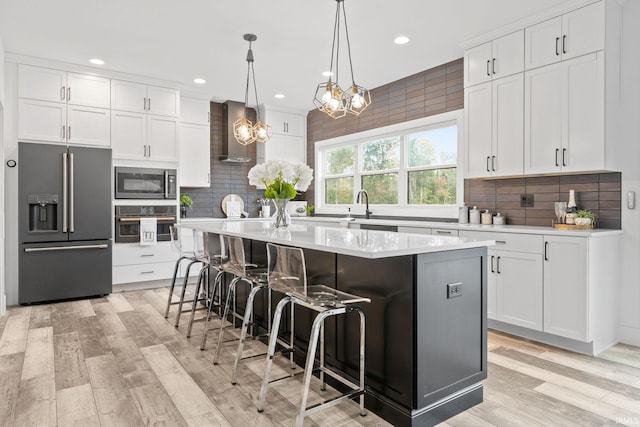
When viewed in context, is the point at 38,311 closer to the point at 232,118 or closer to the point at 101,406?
the point at 101,406

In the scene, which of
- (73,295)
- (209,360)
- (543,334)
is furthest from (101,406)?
(543,334)

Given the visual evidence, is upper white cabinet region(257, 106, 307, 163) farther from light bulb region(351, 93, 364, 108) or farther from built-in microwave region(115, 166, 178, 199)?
light bulb region(351, 93, 364, 108)

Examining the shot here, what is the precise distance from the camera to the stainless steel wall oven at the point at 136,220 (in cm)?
496

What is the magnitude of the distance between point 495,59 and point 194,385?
3731 mm

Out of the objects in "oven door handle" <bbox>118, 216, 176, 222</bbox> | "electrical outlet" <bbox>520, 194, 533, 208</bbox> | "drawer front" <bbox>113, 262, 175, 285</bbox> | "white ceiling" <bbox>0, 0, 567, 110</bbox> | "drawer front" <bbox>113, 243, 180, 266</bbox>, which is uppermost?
"white ceiling" <bbox>0, 0, 567, 110</bbox>

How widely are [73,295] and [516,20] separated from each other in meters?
5.39

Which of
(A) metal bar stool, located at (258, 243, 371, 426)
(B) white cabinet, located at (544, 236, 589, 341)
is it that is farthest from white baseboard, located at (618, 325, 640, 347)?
(A) metal bar stool, located at (258, 243, 371, 426)

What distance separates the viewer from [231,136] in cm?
622

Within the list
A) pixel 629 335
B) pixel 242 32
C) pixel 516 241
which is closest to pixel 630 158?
pixel 516 241

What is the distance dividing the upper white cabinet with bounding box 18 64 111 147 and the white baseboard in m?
5.65

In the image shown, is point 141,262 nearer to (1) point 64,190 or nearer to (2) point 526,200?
(1) point 64,190

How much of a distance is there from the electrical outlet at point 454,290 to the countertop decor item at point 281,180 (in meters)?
1.54

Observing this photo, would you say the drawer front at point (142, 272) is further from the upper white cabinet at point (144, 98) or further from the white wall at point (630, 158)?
the white wall at point (630, 158)

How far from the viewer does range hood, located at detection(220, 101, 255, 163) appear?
6215 millimetres
